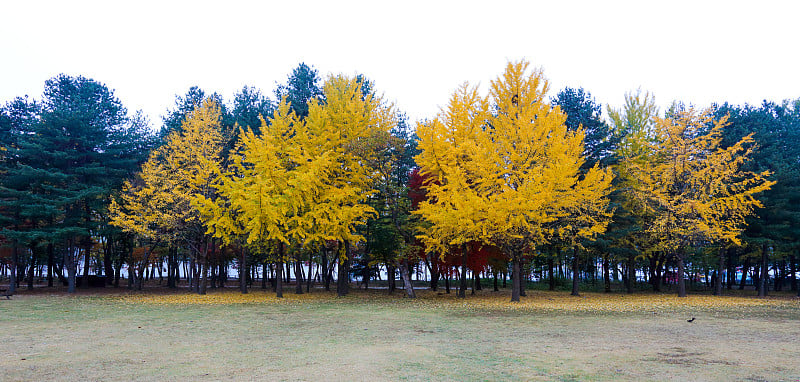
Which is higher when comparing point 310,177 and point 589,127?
point 589,127

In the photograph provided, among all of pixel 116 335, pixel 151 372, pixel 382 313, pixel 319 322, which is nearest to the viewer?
pixel 151 372

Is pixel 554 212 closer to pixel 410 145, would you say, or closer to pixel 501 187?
pixel 501 187

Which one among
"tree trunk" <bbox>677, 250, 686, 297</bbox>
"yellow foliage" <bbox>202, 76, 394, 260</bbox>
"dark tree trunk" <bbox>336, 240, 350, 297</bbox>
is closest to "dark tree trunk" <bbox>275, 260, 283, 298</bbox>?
"yellow foliage" <bbox>202, 76, 394, 260</bbox>

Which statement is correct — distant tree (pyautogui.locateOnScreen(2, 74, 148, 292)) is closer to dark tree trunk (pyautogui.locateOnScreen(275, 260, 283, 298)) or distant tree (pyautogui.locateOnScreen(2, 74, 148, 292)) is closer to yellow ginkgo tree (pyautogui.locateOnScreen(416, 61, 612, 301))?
dark tree trunk (pyautogui.locateOnScreen(275, 260, 283, 298))

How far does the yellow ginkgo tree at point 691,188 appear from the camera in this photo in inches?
1129

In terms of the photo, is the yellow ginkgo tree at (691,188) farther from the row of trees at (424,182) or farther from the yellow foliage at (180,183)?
the yellow foliage at (180,183)

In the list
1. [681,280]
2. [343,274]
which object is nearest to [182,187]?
[343,274]

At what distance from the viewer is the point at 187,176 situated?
3025cm

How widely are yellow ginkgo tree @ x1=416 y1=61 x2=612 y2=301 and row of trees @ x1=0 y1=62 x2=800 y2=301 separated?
0.10 m

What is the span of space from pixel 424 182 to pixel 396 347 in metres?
15.9

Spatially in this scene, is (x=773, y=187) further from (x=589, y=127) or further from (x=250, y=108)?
(x=250, y=108)

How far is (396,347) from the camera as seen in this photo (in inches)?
420

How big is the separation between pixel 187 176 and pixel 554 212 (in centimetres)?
2129

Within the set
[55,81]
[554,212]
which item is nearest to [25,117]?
[55,81]
